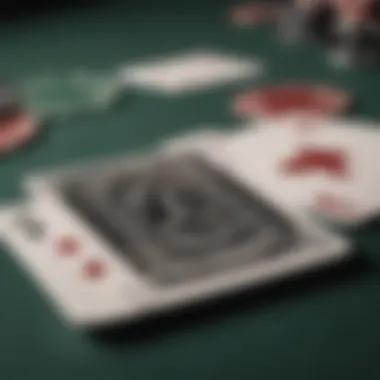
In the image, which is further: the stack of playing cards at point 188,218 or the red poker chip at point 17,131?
the red poker chip at point 17,131

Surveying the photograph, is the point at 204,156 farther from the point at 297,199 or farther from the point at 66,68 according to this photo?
the point at 66,68

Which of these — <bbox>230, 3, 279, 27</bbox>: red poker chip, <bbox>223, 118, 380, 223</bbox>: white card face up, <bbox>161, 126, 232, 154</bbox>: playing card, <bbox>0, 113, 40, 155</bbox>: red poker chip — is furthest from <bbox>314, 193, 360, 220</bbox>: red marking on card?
<bbox>230, 3, 279, 27</bbox>: red poker chip

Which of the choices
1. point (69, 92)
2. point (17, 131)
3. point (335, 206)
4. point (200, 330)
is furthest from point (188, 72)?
point (200, 330)

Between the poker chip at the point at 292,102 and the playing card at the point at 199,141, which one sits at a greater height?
the playing card at the point at 199,141

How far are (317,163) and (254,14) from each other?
56 centimetres

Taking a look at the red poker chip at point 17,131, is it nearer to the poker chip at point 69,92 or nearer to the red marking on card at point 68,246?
the poker chip at point 69,92

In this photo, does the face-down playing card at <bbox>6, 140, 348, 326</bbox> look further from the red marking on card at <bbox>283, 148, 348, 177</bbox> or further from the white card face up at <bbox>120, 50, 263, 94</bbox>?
the white card face up at <bbox>120, 50, 263, 94</bbox>

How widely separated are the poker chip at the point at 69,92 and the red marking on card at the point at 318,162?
263mm

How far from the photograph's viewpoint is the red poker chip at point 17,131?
856 millimetres

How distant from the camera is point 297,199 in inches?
28.7

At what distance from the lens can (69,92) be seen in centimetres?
100

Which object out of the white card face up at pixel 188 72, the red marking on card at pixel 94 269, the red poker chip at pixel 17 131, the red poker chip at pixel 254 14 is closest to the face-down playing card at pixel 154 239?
the red marking on card at pixel 94 269

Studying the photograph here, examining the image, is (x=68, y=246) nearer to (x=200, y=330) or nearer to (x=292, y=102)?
(x=200, y=330)

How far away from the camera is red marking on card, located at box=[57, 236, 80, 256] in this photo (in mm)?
646
